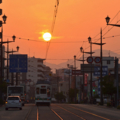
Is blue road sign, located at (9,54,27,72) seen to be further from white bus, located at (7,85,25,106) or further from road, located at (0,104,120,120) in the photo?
road, located at (0,104,120,120)

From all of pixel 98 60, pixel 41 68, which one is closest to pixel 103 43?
pixel 98 60

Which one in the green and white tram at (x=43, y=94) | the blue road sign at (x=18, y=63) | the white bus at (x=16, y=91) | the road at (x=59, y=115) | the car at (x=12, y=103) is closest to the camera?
the road at (x=59, y=115)

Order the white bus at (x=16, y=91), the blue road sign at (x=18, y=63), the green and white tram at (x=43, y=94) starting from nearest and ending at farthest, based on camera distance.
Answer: the green and white tram at (x=43, y=94) < the white bus at (x=16, y=91) < the blue road sign at (x=18, y=63)

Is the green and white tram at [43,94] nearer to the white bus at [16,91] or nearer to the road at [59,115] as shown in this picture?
the white bus at [16,91]

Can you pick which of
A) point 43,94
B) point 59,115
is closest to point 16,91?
point 43,94

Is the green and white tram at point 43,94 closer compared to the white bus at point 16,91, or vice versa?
the green and white tram at point 43,94

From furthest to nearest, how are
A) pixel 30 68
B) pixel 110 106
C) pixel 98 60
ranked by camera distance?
pixel 30 68, pixel 98 60, pixel 110 106

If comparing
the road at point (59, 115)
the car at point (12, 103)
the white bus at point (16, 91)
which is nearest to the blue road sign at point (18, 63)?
the white bus at point (16, 91)

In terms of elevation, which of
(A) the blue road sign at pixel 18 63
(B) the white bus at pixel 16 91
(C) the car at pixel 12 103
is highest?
(A) the blue road sign at pixel 18 63

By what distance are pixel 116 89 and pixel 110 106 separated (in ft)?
8.62

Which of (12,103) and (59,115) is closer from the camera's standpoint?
(59,115)

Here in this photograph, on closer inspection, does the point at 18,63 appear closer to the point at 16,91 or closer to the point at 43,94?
the point at 16,91

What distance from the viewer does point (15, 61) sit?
1825 inches

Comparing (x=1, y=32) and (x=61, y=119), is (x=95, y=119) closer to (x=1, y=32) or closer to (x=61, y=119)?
(x=61, y=119)
